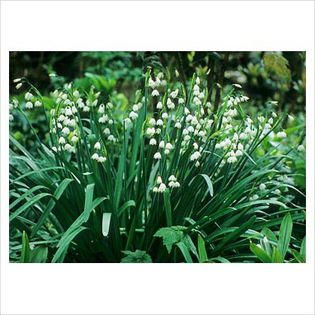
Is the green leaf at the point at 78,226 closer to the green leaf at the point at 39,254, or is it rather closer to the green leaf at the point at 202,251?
the green leaf at the point at 39,254

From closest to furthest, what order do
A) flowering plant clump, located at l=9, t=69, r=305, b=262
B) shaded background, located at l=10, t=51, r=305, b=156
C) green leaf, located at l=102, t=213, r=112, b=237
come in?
green leaf, located at l=102, t=213, r=112, b=237
flowering plant clump, located at l=9, t=69, r=305, b=262
shaded background, located at l=10, t=51, r=305, b=156

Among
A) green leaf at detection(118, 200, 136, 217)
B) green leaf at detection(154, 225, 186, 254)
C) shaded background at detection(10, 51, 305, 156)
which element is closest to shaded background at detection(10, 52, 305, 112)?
shaded background at detection(10, 51, 305, 156)

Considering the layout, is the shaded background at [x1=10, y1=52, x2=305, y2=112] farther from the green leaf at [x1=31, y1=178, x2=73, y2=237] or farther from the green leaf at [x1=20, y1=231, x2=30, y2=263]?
the green leaf at [x1=20, y1=231, x2=30, y2=263]

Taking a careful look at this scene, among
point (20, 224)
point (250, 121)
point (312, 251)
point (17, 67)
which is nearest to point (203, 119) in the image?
point (250, 121)

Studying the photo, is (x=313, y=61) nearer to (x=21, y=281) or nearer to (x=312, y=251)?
(x=312, y=251)

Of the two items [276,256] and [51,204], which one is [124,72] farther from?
[276,256]
